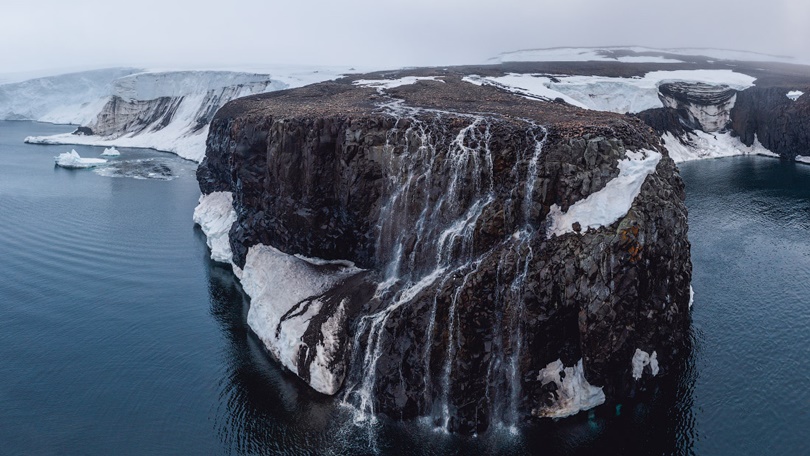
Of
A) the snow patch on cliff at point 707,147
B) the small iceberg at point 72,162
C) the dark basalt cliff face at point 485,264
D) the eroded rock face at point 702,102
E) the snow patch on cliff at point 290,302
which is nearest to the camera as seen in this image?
the dark basalt cliff face at point 485,264

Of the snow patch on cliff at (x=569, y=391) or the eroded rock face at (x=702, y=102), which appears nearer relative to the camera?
the snow patch on cliff at (x=569, y=391)

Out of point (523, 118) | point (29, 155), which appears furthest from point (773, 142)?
point (29, 155)

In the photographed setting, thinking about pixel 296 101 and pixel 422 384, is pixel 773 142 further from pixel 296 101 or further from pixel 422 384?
pixel 422 384

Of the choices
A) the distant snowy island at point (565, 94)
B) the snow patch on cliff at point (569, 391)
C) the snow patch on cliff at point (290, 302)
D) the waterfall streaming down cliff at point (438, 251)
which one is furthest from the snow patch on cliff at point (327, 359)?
the distant snowy island at point (565, 94)

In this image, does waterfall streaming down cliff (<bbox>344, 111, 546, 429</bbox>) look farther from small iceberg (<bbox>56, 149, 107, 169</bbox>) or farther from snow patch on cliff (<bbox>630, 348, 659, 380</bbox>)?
small iceberg (<bbox>56, 149, 107, 169</bbox>)

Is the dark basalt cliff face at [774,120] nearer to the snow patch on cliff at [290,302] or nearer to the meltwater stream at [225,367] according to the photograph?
the meltwater stream at [225,367]

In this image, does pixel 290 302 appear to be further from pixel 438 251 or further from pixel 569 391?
pixel 569 391
